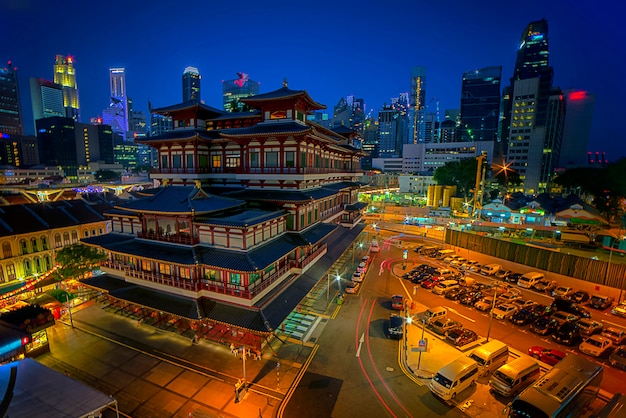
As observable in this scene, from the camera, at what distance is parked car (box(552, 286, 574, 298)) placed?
3635cm

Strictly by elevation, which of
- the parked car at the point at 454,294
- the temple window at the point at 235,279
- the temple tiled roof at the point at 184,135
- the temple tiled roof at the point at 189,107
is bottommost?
the parked car at the point at 454,294

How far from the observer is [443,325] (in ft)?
91.7

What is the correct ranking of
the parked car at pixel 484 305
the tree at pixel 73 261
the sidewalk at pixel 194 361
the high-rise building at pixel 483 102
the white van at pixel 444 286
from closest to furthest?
the sidewalk at pixel 194 361 → the tree at pixel 73 261 → the parked car at pixel 484 305 → the white van at pixel 444 286 → the high-rise building at pixel 483 102

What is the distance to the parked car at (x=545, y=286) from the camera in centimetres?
3766

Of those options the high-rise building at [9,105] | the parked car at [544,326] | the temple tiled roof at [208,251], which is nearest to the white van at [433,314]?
the parked car at [544,326]

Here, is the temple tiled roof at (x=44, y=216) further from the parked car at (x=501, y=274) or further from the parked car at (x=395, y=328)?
the parked car at (x=501, y=274)

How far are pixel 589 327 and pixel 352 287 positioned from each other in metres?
23.7

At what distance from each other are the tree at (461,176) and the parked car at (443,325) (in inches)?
2951

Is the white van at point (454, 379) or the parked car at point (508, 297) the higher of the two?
the white van at point (454, 379)

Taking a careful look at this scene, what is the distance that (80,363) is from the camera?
73.3 feet

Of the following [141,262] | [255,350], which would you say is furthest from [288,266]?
[141,262]

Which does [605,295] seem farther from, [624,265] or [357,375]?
[357,375]

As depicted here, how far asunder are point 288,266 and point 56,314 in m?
23.5

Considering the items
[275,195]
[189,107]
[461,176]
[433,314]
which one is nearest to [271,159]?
[275,195]
